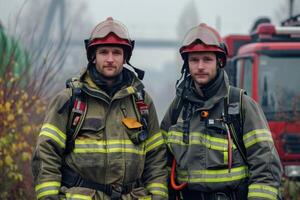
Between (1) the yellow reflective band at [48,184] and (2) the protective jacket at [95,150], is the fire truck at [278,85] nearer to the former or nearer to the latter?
(2) the protective jacket at [95,150]

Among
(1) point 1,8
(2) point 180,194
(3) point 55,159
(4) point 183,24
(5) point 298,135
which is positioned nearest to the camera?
(3) point 55,159

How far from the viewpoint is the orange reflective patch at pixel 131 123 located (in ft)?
12.5

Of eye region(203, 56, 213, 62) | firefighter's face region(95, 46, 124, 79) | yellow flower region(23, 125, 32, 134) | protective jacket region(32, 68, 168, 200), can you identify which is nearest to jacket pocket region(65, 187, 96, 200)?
protective jacket region(32, 68, 168, 200)

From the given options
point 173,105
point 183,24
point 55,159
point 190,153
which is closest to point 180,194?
point 190,153

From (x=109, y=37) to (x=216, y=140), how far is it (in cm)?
98

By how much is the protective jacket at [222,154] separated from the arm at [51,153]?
779mm

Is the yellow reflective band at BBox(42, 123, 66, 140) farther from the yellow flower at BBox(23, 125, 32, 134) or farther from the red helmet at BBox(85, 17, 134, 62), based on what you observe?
the yellow flower at BBox(23, 125, 32, 134)

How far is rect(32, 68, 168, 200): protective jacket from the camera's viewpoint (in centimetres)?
370

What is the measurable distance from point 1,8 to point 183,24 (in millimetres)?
86661

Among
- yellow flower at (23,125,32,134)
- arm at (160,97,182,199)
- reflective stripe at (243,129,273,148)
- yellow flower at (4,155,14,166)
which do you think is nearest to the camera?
reflective stripe at (243,129,273,148)

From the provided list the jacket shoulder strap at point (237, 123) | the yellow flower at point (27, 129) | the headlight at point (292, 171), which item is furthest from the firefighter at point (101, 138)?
the headlight at point (292, 171)

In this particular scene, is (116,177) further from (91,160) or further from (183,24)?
(183,24)

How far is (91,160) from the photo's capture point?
371 centimetres

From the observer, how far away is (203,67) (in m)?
3.94
